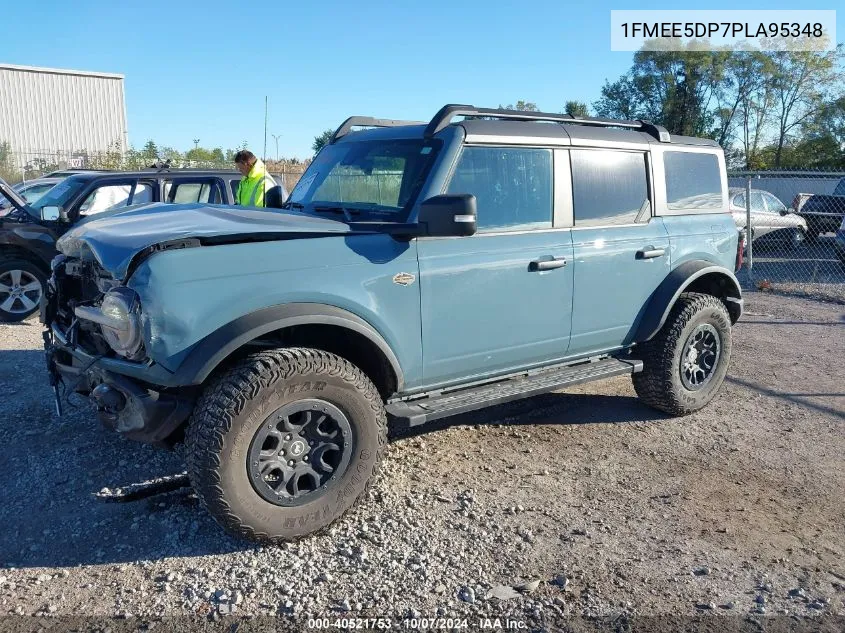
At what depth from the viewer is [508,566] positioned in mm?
3373

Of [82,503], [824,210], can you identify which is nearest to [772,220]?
[824,210]

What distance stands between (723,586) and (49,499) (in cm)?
351

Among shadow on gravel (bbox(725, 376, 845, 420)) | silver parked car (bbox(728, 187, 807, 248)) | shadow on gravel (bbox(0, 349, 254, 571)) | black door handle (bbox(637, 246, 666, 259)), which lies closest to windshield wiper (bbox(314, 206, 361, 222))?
shadow on gravel (bbox(0, 349, 254, 571))

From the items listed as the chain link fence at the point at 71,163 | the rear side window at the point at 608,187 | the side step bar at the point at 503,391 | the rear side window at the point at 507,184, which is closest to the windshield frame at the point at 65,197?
the rear side window at the point at 507,184

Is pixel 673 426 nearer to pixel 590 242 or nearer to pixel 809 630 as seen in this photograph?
pixel 590 242

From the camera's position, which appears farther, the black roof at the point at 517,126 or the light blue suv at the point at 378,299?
the black roof at the point at 517,126

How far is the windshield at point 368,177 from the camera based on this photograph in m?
4.14

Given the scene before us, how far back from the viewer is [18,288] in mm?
8203

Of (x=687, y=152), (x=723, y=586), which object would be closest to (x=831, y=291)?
(x=687, y=152)

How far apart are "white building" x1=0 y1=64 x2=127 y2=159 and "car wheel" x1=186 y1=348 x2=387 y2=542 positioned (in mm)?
34369

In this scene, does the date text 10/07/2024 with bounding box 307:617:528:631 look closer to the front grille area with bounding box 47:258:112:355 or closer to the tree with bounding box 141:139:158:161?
the front grille area with bounding box 47:258:112:355

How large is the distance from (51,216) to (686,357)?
7.00m

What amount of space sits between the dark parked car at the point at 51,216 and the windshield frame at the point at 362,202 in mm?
3606

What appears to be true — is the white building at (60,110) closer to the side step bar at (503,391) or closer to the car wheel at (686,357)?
the car wheel at (686,357)
